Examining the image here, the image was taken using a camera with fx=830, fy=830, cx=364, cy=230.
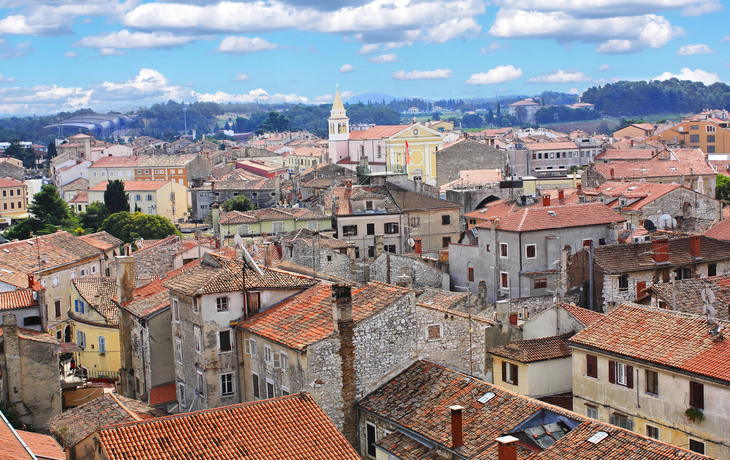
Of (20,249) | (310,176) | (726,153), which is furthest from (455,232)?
(726,153)

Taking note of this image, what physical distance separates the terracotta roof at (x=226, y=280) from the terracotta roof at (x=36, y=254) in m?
18.6

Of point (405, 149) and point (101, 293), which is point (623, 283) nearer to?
point (101, 293)

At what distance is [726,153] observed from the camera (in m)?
124

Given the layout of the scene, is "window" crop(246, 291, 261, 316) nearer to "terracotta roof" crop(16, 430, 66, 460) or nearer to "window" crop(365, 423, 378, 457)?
"window" crop(365, 423, 378, 457)

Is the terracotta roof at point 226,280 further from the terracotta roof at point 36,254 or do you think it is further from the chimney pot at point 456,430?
the terracotta roof at point 36,254

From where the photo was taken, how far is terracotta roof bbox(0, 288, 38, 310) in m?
36.9

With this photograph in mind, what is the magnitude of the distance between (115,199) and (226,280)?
2859 inches

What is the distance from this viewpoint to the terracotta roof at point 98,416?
885 inches

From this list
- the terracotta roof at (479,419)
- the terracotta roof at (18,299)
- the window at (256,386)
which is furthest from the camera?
the terracotta roof at (18,299)

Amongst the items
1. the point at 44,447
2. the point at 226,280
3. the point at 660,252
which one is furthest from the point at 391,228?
the point at 44,447

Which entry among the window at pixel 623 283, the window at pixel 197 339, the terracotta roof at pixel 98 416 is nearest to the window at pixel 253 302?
the window at pixel 197 339

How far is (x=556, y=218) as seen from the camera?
139ft

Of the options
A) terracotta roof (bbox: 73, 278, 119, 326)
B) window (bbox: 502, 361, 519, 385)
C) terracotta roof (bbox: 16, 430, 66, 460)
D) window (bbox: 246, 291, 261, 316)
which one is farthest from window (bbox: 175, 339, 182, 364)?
terracotta roof (bbox: 73, 278, 119, 326)

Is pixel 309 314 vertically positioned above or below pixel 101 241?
above
